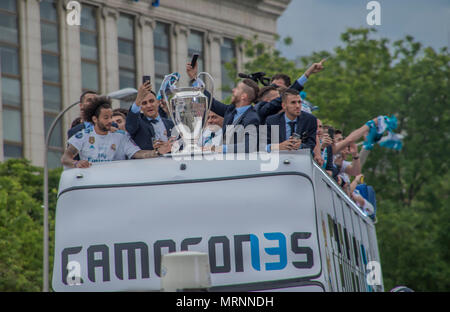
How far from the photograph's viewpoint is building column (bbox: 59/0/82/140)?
56156 mm

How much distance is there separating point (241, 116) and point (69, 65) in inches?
→ 1896

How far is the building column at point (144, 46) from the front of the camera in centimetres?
6044

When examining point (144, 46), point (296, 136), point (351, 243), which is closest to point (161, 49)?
point (144, 46)

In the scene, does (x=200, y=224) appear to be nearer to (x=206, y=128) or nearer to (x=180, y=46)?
(x=206, y=128)

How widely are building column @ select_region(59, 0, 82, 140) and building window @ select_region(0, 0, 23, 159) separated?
113 inches

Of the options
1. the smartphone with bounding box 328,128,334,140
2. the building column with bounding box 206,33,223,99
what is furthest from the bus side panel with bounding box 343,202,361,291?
the building column with bounding box 206,33,223,99

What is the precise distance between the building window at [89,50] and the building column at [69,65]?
56cm

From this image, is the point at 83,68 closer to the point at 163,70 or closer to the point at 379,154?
the point at 163,70

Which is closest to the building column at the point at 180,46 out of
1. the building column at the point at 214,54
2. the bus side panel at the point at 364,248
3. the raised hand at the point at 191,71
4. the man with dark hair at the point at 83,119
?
the building column at the point at 214,54

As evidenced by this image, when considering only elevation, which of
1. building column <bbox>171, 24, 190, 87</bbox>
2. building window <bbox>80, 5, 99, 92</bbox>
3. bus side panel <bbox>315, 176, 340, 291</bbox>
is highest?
building column <bbox>171, 24, 190, 87</bbox>

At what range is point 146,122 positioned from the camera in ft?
33.6

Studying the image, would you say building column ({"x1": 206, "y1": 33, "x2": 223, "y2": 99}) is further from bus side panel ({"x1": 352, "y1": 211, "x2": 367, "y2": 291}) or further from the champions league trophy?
the champions league trophy

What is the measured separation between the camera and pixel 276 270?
798 cm

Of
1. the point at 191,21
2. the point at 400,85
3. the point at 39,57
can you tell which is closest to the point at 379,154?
the point at 400,85
